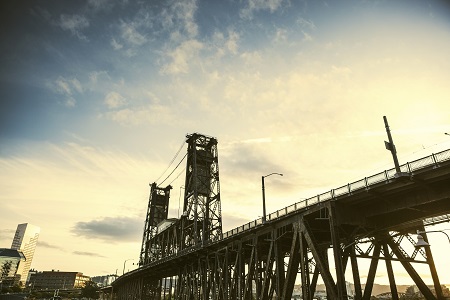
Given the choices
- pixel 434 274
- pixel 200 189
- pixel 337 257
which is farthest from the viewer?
pixel 200 189

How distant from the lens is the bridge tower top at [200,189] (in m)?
50.5

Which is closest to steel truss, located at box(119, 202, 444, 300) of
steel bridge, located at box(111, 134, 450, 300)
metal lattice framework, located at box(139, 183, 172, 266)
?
steel bridge, located at box(111, 134, 450, 300)

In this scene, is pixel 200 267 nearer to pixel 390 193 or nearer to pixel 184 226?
pixel 184 226

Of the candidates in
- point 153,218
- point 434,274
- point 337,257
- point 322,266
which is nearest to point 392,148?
point 337,257

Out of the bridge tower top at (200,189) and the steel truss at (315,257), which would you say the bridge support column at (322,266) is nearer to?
the steel truss at (315,257)

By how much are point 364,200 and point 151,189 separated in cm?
6752

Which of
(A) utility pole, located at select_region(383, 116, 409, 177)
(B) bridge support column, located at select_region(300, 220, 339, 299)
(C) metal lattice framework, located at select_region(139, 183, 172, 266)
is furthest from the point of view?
(C) metal lattice framework, located at select_region(139, 183, 172, 266)

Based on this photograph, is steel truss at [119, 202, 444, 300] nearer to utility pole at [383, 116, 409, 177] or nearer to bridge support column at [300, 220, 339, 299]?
bridge support column at [300, 220, 339, 299]

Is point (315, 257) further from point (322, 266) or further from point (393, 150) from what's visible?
point (393, 150)

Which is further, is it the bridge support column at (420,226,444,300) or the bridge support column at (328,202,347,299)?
the bridge support column at (420,226,444,300)

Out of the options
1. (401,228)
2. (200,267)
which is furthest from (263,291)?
(200,267)

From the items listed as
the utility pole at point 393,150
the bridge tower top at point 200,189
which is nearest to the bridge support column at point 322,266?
the utility pole at point 393,150

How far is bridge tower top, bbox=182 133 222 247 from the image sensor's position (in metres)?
50.5

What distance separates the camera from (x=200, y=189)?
52.8 m
